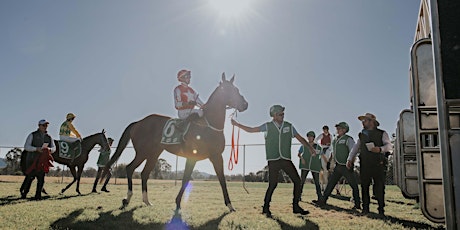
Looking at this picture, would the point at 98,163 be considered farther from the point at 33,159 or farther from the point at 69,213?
the point at 69,213

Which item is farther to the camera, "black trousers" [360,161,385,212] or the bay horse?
the bay horse

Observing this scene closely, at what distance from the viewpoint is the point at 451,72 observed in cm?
225

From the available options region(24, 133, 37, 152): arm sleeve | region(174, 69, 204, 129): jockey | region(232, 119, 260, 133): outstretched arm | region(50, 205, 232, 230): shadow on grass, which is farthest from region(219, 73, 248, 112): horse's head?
region(24, 133, 37, 152): arm sleeve

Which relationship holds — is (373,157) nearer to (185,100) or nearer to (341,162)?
(341,162)

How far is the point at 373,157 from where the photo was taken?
22.7 feet

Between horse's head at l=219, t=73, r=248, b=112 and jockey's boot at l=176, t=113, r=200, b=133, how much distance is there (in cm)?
→ 77

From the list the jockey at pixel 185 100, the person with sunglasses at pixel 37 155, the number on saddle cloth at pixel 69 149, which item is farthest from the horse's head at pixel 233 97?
the number on saddle cloth at pixel 69 149

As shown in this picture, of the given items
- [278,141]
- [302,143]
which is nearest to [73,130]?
[278,141]

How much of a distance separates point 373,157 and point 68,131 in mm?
10569

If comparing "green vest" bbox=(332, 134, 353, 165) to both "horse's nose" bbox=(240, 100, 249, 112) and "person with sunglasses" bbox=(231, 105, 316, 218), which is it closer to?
"person with sunglasses" bbox=(231, 105, 316, 218)

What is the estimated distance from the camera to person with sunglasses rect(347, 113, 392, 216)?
22.6ft

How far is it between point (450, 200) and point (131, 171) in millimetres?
7654

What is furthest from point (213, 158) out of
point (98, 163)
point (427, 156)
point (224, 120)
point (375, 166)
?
point (98, 163)

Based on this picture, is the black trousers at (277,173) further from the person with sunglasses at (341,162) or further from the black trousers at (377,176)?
the person with sunglasses at (341,162)
